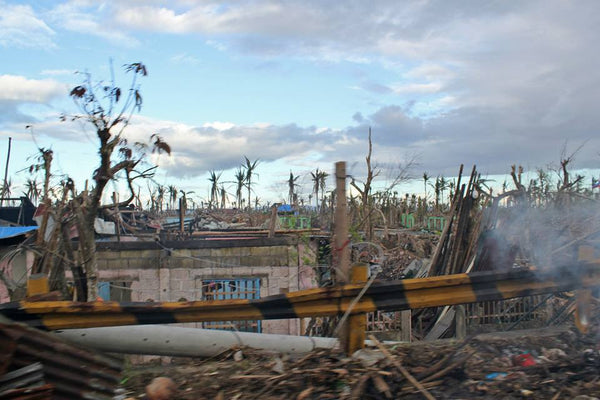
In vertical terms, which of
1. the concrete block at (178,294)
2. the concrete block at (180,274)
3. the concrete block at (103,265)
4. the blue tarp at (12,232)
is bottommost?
the concrete block at (178,294)

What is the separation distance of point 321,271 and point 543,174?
50.9 feet

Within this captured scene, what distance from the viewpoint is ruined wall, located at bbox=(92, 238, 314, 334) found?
537 inches

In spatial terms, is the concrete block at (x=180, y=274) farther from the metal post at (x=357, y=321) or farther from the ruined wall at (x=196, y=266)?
the metal post at (x=357, y=321)

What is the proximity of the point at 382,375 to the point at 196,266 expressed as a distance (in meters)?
11.0

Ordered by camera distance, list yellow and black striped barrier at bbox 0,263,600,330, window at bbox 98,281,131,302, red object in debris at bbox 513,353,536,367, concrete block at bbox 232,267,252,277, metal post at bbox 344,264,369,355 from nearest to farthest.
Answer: yellow and black striped barrier at bbox 0,263,600,330, metal post at bbox 344,264,369,355, red object in debris at bbox 513,353,536,367, window at bbox 98,281,131,302, concrete block at bbox 232,267,252,277

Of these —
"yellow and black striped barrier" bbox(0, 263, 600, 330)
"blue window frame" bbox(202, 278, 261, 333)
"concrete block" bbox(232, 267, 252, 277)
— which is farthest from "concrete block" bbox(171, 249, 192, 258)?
"yellow and black striped barrier" bbox(0, 263, 600, 330)

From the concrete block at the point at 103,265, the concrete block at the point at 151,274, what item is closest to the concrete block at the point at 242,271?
the concrete block at the point at 151,274

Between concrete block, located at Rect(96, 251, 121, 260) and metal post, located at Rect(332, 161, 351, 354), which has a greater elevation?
metal post, located at Rect(332, 161, 351, 354)

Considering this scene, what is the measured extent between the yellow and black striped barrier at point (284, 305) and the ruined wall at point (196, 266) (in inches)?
399

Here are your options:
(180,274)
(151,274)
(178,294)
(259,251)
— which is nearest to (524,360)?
(259,251)

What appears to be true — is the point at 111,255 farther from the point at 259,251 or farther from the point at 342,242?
the point at 342,242

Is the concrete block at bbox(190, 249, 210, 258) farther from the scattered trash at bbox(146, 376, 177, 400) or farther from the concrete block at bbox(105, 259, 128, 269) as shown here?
the scattered trash at bbox(146, 376, 177, 400)

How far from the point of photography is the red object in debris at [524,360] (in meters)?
3.98

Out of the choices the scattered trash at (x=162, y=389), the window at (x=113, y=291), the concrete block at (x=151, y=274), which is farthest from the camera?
the concrete block at (x=151, y=274)
